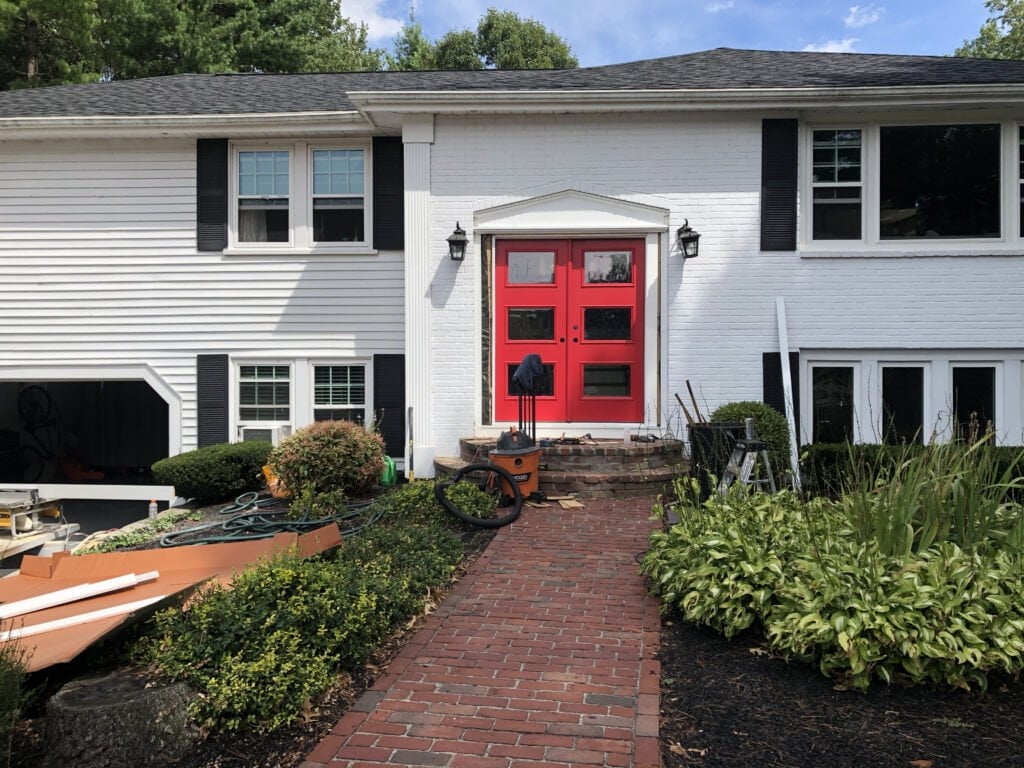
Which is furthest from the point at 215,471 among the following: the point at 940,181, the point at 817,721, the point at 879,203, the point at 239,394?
the point at 940,181

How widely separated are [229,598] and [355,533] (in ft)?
8.03

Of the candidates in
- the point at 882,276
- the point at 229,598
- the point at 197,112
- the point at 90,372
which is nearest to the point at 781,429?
the point at 882,276

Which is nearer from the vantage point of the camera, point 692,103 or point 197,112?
point 692,103

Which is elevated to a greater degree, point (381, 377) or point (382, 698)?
point (381, 377)

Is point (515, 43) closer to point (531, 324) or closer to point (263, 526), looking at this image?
point (531, 324)

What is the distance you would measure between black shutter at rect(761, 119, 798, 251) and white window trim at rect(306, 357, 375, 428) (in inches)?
209

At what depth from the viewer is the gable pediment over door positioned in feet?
28.5

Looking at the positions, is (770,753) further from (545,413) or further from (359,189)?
(359,189)

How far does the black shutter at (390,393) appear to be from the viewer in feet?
30.9

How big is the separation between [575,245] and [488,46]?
26.7 metres

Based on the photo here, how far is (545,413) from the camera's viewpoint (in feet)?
29.2

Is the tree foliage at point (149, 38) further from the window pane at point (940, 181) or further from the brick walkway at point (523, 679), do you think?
the brick walkway at point (523, 679)

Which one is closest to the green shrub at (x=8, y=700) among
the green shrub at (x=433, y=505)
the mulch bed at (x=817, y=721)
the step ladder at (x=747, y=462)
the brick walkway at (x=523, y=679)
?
the brick walkway at (x=523, y=679)

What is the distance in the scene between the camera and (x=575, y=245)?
29.1ft
